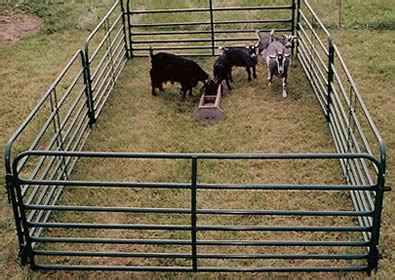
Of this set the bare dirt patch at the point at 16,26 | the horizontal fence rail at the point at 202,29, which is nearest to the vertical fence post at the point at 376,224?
the horizontal fence rail at the point at 202,29

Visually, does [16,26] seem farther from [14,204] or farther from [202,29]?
[14,204]

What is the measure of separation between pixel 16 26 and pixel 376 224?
9.50 m

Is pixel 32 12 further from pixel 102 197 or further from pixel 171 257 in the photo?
pixel 171 257

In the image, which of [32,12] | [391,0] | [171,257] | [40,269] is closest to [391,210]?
[171,257]

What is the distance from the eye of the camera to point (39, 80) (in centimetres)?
1039

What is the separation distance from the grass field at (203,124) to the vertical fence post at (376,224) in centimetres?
16

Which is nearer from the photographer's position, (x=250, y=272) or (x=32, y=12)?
(x=250, y=272)

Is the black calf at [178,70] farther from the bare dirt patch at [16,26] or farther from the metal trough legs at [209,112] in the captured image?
the bare dirt patch at [16,26]

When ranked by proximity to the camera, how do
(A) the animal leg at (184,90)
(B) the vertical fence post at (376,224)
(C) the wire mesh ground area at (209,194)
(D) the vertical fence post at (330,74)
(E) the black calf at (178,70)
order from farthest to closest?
(A) the animal leg at (184,90)
(E) the black calf at (178,70)
(D) the vertical fence post at (330,74)
(C) the wire mesh ground area at (209,194)
(B) the vertical fence post at (376,224)

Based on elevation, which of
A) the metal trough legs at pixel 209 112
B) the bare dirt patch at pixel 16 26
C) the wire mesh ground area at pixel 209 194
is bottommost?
the wire mesh ground area at pixel 209 194

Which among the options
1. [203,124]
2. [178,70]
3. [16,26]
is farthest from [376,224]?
[16,26]

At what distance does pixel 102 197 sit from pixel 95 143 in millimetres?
1439

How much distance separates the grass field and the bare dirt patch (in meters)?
0.53

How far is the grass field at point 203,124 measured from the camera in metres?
7.01
